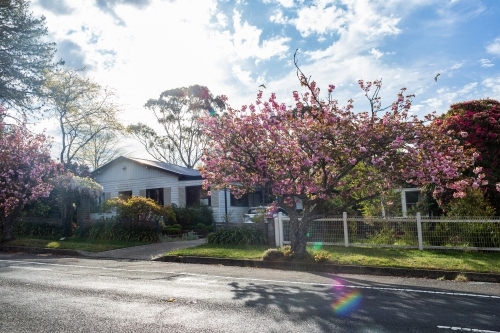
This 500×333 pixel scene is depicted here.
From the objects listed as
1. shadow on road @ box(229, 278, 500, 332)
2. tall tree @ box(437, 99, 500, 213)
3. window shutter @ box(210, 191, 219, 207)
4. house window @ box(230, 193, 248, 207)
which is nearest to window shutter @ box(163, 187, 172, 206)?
window shutter @ box(210, 191, 219, 207)

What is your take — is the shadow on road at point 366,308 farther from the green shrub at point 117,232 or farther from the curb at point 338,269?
the green shrub at point 117,232

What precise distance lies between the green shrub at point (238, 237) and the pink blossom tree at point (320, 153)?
3.07 m

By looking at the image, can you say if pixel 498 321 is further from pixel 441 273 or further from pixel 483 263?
pixel 483 263

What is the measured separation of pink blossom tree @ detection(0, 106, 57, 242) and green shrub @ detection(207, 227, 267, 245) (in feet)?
27.4

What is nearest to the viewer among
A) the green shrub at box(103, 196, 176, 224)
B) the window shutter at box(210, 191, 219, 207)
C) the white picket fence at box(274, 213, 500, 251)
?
the white picket fence at box(274, 213, 500, 251)

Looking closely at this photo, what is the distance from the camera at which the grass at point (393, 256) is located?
35.4 feet

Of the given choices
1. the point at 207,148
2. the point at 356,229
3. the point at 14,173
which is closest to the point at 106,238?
the point at 14,173

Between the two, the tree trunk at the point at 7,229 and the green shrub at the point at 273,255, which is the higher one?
the tree trunk at the point at 7,229

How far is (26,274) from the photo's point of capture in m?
9.97

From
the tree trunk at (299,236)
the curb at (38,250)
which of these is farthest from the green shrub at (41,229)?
the tree trunk at (299,236)

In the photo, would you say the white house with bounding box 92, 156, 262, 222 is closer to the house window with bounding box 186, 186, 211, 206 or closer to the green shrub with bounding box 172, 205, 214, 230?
the house window with bounding box 186, 186, 211, 206

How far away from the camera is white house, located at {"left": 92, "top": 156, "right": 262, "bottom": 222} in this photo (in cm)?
2644

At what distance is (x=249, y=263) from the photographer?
12.5 metres

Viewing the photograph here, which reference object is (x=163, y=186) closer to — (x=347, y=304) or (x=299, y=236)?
(x=299, y=236)
